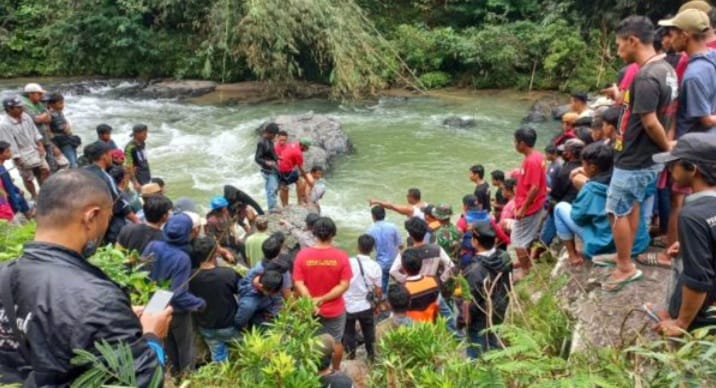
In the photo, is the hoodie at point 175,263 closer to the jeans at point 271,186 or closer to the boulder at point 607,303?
the boulder at point 607,303

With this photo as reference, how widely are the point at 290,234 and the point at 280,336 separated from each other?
5469 millimetres

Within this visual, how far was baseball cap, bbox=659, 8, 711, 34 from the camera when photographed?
13.7 ft

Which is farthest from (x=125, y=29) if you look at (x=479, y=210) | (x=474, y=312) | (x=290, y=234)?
(x=474, y=312)

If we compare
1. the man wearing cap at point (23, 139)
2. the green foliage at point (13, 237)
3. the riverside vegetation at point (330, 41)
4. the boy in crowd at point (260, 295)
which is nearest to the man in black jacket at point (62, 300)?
the green foliage at point (13, 237)

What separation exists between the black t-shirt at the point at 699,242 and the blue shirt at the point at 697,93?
167 cm

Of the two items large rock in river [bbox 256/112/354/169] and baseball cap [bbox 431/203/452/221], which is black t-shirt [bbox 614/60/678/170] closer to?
baseball cap [bbox 431/203/452/221]

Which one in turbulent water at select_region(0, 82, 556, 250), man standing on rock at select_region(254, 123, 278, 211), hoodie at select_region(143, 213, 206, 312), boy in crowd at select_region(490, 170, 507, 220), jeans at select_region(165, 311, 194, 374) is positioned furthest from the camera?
turbulent water at select_region(0, 82, 556, 250)

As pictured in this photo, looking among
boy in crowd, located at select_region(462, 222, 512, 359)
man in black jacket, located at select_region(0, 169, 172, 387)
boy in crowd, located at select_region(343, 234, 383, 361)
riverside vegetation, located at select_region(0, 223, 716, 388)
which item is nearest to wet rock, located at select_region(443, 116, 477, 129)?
boy in crowd, located at select_region(343, 234, 383, 361)

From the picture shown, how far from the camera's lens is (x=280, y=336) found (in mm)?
3098

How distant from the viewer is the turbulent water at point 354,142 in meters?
12.1

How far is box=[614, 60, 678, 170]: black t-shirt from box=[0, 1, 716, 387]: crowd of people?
0.04 ft

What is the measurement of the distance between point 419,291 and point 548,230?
5.68 ft

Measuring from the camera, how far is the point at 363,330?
6.01 m

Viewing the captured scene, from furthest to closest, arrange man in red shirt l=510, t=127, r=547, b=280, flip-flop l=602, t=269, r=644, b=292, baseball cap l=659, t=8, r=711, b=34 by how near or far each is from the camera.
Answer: man in red shirt l=510, t=127, r=547, b=280 < flip-flop l=602, t=269, r=644, b=292 < baseball cap l=659, t=8, r=711, b=34
